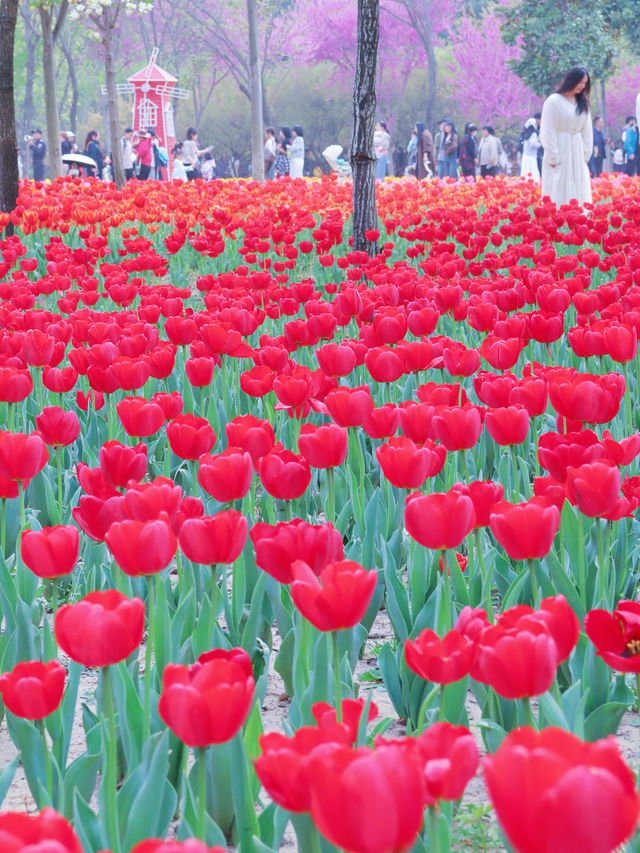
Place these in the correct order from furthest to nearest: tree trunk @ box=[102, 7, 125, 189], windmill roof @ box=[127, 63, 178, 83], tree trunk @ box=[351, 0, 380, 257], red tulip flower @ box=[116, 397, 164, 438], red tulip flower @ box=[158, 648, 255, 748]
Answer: windmill roof @ box=[127, 63, 178, 83] → tree trunk @ box=[102, 7, 125, 189] → tree trunk @ box=[351, 0, 380, 257] → red tulip flower @ box=[116, 397, 164, 438] → red tulip flower @ box=[158, 648, 255, 748]

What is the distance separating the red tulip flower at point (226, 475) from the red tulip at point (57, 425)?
2.91 ft

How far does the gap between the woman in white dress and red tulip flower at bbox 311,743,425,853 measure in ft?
35.5

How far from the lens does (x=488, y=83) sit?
150 feet

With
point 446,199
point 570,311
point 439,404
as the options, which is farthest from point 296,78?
point 439,404

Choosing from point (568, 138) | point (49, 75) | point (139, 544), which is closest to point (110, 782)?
point (139, 544)

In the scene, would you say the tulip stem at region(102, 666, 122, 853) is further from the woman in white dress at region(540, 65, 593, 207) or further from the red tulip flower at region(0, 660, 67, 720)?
the woman in white dress at region(540, 65, 593, 207)

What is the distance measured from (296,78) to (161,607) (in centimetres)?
5051

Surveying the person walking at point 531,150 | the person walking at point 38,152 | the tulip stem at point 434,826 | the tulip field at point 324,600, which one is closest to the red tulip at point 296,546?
the tulip field at point 324,600

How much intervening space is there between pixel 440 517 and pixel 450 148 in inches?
888

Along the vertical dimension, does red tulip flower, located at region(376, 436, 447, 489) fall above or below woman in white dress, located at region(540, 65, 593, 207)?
below

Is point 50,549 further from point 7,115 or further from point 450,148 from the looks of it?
point 450,148

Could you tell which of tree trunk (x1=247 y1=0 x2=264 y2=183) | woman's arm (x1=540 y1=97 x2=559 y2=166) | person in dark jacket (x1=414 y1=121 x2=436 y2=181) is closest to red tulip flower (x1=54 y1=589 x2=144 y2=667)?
woman's arm (x1=540 y1=97 x2=559 y2=166)

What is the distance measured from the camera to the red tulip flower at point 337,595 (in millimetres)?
1323

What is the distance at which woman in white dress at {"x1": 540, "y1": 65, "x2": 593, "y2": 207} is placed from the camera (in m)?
11.1
